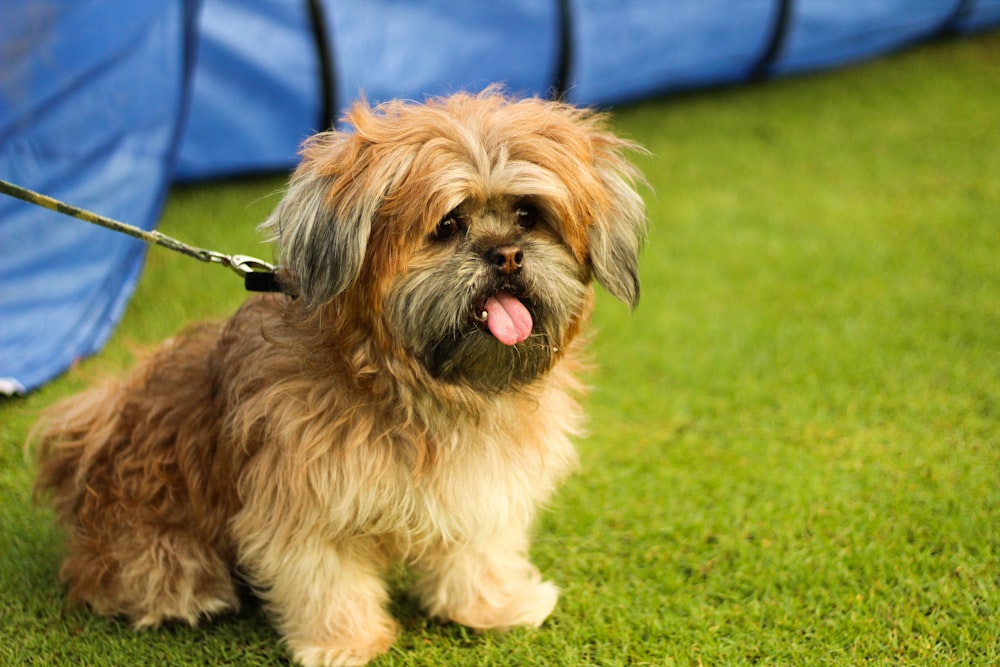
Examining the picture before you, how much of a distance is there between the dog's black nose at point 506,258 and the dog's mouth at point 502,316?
0.24ft

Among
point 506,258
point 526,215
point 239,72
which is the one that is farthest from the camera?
point 239,72

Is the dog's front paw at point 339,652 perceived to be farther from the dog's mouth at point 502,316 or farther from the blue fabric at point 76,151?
the blue fabric at point 76,151

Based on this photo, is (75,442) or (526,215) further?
(75,442)

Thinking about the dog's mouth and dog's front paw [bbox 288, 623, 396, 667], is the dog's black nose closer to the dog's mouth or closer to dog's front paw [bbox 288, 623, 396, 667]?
the dog's mouth

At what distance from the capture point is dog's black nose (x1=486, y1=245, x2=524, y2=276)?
221 cm

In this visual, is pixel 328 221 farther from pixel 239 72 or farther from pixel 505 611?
pixel 239 72

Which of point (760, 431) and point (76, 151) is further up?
point (76, 151)

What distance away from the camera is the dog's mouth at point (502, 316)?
227 cm

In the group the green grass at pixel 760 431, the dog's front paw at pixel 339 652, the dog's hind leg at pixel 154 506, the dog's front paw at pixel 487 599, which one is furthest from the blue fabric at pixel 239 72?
the dog's front paw at pixel 339 652

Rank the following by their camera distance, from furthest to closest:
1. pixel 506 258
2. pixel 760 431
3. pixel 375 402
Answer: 1. pixel 760 431
2. pixel 375 402
3. pixel 506 258

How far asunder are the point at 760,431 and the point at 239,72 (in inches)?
137

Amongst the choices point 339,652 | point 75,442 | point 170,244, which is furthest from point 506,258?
point 75,442

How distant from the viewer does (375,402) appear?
245 cm

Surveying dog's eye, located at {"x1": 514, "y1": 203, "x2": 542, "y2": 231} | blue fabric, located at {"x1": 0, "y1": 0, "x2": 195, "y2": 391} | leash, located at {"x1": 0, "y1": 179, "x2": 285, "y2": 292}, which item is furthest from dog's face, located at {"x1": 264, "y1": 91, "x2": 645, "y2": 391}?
blue fabric, located at {"x1": 0, "y1": 0, "x2": 195, "y2": 391}
